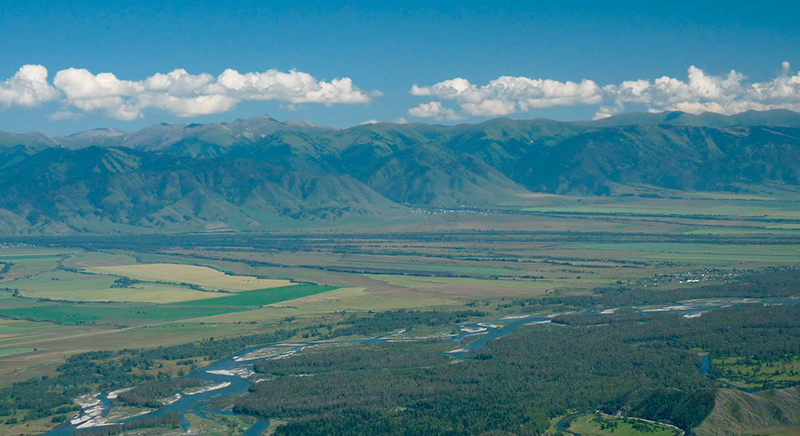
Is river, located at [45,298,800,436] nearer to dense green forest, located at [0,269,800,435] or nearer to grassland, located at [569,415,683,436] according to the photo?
dense green forest, located at [0,269,800,435]

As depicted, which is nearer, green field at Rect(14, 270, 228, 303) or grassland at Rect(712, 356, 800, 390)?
grassland at Rect(712, 356, 800, 390)

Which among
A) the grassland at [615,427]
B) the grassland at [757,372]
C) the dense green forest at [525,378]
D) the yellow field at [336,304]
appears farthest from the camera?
the yellow field at [336,304]

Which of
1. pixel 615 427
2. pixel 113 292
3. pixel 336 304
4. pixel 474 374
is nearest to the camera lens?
pixel 615 427

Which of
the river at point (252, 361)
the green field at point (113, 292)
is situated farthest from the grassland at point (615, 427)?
the green field at point (113, 292)

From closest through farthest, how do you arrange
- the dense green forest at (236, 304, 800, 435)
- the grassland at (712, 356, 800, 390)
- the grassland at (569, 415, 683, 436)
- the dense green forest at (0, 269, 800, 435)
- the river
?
the grassland at (569, 415, 683, 436)
the dense green forest at (236, 304, 800, 435)
the dense green forest at (0, 269, 800, 435)
the river
the grassland at (712, 356, 800, 390)

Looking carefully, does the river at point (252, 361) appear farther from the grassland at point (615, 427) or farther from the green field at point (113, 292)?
the green field at point (113, 292)

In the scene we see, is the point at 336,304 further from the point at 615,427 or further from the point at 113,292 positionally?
the point at 615,427

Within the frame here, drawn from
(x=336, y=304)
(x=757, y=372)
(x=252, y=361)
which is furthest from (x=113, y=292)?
(x=757, y=372)

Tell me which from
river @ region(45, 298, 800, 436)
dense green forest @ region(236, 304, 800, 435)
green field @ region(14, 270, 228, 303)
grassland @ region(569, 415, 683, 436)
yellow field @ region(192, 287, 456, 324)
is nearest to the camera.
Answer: grassland @ region(569, 415, 683, 436)

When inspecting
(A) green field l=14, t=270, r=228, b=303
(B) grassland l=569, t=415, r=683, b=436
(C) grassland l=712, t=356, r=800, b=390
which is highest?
(A) green field l=14, t=270, r=228, b=303

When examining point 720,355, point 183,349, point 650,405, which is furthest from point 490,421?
point 183,349

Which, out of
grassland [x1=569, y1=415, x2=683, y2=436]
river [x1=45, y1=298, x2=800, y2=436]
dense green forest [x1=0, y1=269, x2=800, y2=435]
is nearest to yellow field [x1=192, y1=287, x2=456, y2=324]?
dense green forest [x1=0, y1=269, x2=800, y2=435]
